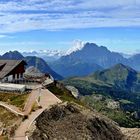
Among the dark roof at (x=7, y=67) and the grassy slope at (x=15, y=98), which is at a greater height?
the dark roof at (x=7, y=67)

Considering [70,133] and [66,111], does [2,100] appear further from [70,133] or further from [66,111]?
[70,133]

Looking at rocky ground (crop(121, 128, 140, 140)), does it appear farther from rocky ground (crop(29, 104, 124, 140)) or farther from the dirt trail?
the dirt trail

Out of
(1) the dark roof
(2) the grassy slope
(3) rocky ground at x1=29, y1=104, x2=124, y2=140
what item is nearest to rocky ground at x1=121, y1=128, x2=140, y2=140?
(3) rocky ground at x1=29, y1=104, x2=124, y2=140

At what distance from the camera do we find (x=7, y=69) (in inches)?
4350

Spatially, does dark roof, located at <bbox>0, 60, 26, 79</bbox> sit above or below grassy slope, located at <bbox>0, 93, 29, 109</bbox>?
above

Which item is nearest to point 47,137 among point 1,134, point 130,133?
point 1,134

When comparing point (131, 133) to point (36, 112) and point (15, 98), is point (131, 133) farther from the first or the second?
point (36, 112)

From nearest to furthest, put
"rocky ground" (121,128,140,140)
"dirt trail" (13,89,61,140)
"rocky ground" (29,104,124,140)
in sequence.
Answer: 1. "dirt trail" (13,89,61,140)
2. "rocky ground" (29,104,124,140)
3. "rocky ground" (121,128,140,140)

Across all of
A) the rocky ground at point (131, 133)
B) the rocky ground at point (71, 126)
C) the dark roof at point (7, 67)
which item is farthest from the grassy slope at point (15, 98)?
the rocky ground at point (131, 133)

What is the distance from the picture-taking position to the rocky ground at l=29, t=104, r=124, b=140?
66750 mm

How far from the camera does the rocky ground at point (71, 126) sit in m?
66.8

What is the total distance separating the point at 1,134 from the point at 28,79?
181 feet

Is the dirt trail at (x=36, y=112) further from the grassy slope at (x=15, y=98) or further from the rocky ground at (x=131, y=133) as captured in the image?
the rocky ground at (x=131, y=133)

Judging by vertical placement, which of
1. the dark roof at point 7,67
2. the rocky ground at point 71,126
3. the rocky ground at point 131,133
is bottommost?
the rocky ground at point 131,133
